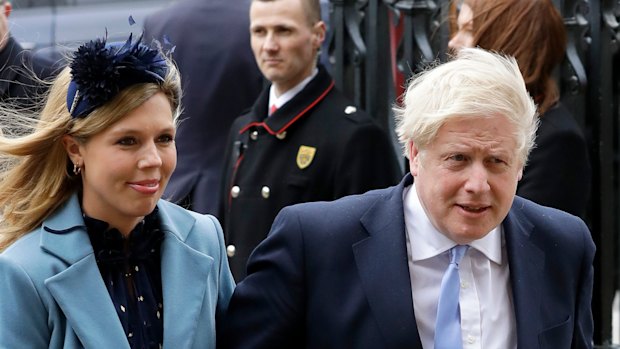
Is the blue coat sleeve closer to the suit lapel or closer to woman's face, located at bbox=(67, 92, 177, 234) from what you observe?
woman's face, located at bbox=(67, 92, 177, 234)

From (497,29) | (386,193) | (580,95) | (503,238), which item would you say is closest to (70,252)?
(386,193)

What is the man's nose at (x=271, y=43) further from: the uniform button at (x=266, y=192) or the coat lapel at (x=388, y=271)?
the coat lapel at (x=388, y=271)

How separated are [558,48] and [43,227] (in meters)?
2.37

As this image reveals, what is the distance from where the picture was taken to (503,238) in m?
3.66

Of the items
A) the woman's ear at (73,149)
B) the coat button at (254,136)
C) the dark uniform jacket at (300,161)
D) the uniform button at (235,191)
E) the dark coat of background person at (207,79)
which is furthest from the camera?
the dark coat of background person at (207,79)

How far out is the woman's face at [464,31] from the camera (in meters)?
5.10

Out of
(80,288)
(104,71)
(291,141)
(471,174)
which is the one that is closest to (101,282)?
(80,288)

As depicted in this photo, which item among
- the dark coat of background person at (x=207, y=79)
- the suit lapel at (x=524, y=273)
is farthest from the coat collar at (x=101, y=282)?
the dark coat of background person at (x=207, y=79)

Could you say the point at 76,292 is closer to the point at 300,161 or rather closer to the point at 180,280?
the point at 180,280

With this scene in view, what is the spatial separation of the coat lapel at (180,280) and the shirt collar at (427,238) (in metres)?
0.56

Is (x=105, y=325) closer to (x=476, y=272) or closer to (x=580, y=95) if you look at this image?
(x=476, y=272)

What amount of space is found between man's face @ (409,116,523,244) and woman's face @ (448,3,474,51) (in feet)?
5.62

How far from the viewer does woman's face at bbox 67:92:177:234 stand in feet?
11.2

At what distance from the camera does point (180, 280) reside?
11.7 feet
